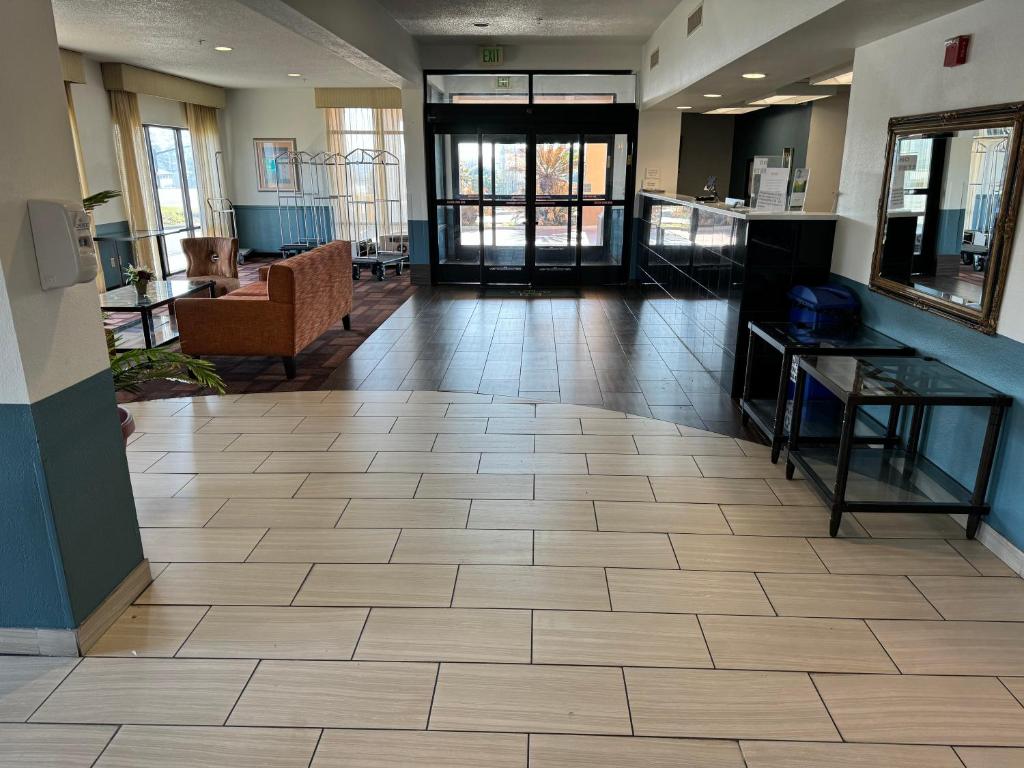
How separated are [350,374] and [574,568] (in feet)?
9.70

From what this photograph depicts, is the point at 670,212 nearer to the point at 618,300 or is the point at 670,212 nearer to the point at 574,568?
the point at 618,300

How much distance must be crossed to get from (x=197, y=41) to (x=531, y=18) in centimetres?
326

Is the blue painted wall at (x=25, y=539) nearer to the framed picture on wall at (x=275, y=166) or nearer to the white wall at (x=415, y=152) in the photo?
the white wall at (x=415, y=152)

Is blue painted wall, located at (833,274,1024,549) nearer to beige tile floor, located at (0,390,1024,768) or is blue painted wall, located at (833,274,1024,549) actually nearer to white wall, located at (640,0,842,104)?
beige tile floor, located at (0,390,1024,768)

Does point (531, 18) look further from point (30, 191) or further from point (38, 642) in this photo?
point (38, 642)

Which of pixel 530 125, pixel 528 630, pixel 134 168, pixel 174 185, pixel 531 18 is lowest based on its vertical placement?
pixel 528 630

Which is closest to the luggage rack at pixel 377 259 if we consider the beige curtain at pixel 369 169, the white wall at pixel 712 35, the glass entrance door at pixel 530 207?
the beige curtain at pixel 369 169

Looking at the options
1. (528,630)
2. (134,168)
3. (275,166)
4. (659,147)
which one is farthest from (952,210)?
(275,166)

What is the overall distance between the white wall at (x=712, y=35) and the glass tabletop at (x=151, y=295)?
15.1ft

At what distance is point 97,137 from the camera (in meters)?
8.43

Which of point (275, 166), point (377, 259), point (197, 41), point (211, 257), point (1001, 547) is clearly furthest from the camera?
point (275, 166)

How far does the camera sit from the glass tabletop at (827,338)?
3412 mm

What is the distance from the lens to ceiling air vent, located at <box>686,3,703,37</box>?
527cm

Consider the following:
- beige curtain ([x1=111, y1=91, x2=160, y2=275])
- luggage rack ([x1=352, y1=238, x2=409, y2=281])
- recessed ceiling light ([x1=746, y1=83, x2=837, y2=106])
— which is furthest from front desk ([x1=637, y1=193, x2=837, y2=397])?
beige curtain ([x1=111, y1=91, x2=160, y2=275])
